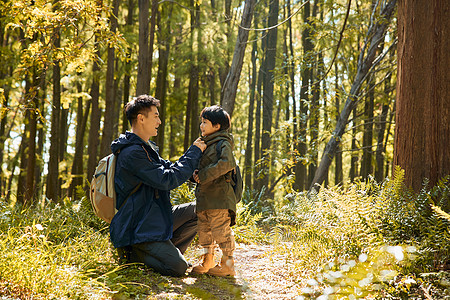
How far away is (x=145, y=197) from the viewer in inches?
158

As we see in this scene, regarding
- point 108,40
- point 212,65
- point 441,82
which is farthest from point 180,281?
point 212,65

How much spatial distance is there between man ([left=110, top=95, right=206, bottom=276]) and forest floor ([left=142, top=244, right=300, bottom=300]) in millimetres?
253

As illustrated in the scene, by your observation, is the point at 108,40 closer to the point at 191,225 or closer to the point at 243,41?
the point at 243,41

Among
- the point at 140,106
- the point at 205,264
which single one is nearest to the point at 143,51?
the point at 140,106

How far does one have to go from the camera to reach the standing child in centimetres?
405

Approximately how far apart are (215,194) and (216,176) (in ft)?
0.72

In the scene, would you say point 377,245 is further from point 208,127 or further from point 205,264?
point 208,127

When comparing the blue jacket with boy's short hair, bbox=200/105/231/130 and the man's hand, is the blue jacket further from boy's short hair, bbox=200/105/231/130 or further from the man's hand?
boy's short hair, bbox=200/105/231/130

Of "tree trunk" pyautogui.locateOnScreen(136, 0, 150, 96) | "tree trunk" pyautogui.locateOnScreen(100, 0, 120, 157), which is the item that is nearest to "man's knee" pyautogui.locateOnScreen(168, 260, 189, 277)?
"tree trunk" pyautogui.locateOnScreen(136, 0, 150, 96)

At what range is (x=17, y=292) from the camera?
2.84m

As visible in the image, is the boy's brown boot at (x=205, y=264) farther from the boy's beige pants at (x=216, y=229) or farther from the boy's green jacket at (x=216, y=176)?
the boy's green jacket at (x=216, y=176)

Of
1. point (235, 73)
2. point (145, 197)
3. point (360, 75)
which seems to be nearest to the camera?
point (145, 197)

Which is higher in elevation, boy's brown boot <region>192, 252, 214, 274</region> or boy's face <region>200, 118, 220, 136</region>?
boy's face <region>200, 118, 220, 136</region>

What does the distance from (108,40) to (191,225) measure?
3313 millimetres
